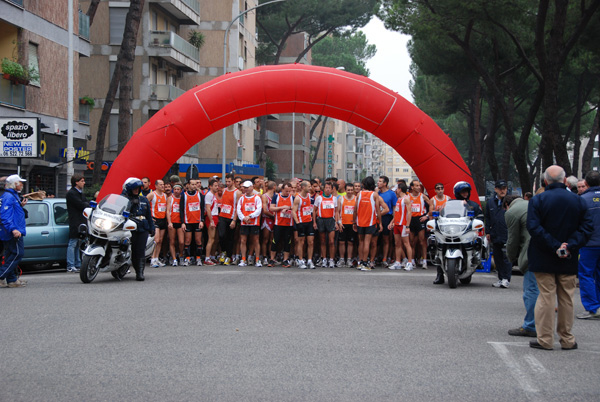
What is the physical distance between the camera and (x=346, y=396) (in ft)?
18.9

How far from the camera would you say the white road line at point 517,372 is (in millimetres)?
5930

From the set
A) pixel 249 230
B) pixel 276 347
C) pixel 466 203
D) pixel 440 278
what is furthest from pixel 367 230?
pixel 276 347

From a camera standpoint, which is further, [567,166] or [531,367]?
[567,166]

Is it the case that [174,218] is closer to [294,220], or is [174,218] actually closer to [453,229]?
[294,220]

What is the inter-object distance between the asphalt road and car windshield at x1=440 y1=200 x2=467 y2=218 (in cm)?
161

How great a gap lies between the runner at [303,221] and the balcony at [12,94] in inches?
463

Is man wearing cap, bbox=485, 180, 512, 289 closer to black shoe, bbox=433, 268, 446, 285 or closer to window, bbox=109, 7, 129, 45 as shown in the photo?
black shoe, bbox=433, 268, 446, 285

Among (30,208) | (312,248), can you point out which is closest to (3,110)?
(30,208)

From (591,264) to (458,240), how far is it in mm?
3324

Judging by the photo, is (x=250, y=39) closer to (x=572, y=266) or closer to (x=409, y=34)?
(x=409, y=34)

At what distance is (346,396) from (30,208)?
37.4 feet

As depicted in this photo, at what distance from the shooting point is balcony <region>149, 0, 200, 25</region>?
138 ft

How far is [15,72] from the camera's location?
939 inches

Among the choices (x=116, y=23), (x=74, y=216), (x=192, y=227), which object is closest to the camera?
(x=74, y=216)
